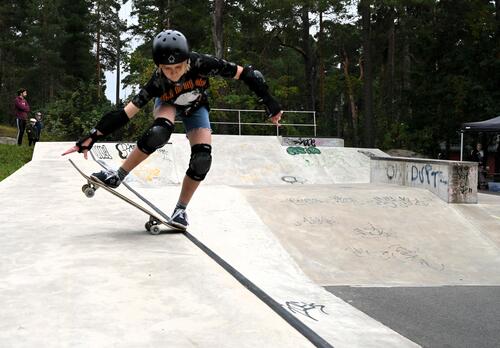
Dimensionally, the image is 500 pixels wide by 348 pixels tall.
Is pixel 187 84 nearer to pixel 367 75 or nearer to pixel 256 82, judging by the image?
pixel 256 82

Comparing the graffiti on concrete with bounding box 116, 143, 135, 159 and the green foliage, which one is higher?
the green foliage

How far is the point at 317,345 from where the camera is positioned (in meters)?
2.28

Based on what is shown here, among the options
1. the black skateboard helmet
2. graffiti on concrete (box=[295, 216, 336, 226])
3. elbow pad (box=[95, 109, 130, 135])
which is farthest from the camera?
graffiti on concrete (box=[295, 216, 336, 226])

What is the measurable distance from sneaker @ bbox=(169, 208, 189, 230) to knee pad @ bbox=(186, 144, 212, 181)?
378 millimetres

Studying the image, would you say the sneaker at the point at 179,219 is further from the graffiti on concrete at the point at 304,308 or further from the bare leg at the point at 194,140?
the graffiti on concrete at the point at 304,308

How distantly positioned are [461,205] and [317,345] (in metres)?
8.32

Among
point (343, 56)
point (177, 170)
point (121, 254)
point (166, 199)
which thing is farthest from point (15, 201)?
point (343, 56)

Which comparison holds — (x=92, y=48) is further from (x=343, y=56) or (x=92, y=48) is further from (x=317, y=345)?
(x=317, y=345)

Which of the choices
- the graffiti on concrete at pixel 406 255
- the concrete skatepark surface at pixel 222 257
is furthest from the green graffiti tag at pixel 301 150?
the graffiti on concrete at pixel 406 255

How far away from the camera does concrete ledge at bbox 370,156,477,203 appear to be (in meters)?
9.88

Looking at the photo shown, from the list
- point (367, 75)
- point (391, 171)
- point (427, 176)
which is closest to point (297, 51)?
point (367, 75)

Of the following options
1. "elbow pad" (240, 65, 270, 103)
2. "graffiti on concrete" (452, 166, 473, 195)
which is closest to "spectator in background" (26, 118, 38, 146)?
"graffiti on concrete" (452, 166, 473, 195)

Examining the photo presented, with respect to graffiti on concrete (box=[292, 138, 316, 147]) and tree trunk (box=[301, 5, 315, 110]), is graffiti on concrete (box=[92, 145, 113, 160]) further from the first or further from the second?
tree trunk (box=[301, 5, 315, 110])

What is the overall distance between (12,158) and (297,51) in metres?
27.2
